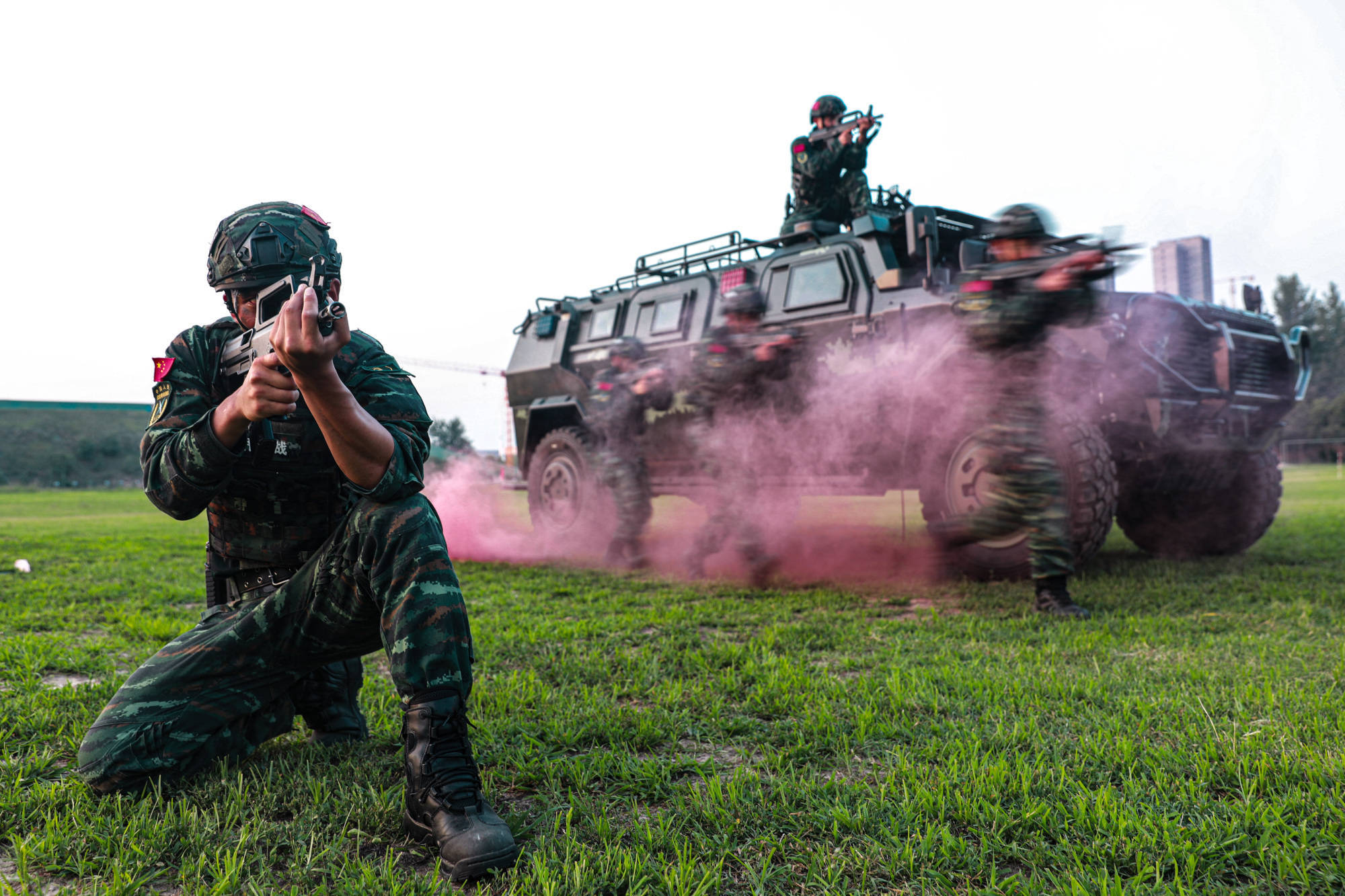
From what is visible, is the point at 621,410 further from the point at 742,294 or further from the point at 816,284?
the point at 816,284

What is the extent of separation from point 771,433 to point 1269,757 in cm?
428

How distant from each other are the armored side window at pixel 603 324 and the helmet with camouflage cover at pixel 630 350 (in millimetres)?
659

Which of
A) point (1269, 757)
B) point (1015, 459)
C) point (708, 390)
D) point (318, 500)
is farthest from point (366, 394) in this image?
point (708, 390)

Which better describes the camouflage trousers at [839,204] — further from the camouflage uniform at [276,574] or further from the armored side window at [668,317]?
the camouflage uniform at [276,574]

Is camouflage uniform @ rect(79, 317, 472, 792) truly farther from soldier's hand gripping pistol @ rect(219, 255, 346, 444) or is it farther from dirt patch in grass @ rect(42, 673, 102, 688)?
dirt patch in grass @ rect(42, 673, 102, 688)

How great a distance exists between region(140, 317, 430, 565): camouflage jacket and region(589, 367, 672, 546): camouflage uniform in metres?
4.98

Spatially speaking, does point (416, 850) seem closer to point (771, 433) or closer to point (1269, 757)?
point (1269, 757)

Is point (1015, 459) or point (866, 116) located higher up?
point (866, 116)

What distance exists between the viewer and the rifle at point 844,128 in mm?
7023

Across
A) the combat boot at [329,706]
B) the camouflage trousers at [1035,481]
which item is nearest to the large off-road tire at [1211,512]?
the camouflage trousers at [1035,481]

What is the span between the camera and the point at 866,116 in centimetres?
700

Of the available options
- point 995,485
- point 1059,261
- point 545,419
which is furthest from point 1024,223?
point 545,419

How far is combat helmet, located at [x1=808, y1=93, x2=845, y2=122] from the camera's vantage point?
736cm

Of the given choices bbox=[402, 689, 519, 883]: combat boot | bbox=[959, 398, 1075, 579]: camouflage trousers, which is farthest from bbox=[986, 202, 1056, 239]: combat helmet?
bbox=[402, 689, 519, 883]: combat boot
